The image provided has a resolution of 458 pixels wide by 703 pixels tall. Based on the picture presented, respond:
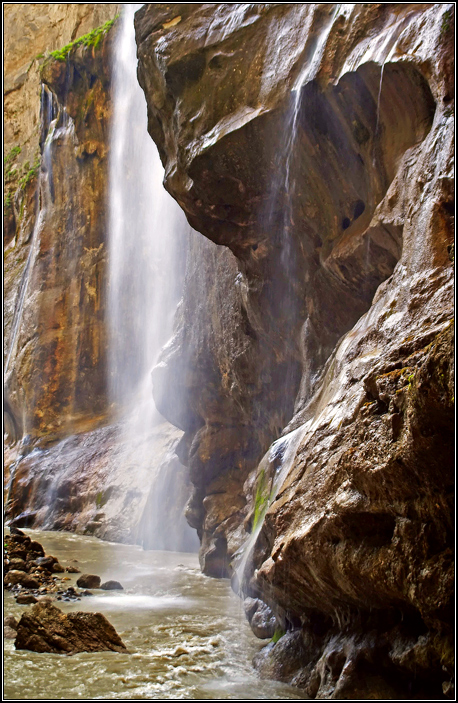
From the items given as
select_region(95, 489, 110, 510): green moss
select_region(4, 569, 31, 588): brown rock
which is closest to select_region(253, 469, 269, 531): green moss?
select_region(4, 569, 31, 588): brown rock

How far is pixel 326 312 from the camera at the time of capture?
9.14 meters

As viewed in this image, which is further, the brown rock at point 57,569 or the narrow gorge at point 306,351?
the brown rock at point 57,569

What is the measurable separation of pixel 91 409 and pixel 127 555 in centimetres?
1161

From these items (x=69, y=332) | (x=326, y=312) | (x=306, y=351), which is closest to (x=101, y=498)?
(x=69, y=332)

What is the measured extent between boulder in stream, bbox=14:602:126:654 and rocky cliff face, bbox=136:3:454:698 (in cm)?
163

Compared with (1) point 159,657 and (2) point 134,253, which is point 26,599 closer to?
(1) point 159,657

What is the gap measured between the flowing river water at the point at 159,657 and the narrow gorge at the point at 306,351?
0.15 m

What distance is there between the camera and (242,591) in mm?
8180

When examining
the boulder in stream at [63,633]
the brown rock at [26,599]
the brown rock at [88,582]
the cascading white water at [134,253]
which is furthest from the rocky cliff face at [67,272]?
the boulder in stream at [63,633]

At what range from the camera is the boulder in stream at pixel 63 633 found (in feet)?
18.0

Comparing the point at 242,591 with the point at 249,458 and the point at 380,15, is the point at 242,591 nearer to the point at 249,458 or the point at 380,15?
the point at 249,458

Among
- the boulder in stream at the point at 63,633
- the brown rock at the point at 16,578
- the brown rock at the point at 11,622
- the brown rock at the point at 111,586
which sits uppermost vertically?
the boulder in stream at the point at 63,633

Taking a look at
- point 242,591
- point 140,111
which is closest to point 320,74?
point 242,591

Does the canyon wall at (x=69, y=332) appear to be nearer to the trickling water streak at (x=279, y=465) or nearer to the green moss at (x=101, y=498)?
the green moss at (x=101, y=498)
